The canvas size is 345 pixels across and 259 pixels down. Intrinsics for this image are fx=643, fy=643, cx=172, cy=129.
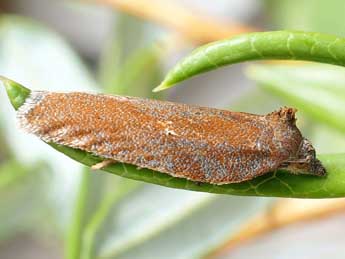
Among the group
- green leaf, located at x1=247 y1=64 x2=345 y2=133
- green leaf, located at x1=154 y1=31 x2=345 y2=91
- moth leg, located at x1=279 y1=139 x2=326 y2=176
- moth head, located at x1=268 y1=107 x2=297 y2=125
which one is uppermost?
green leaf, located at x1=247 y1=64 x2=345 y2=133

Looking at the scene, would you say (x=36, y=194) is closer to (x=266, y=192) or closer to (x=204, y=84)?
(x=266, y=192)

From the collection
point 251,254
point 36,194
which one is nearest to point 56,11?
point 251,254

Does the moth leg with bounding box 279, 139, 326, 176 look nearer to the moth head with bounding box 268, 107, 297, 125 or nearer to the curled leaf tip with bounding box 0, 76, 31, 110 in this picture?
the moth head with bounding box 268, 107, 297, 125

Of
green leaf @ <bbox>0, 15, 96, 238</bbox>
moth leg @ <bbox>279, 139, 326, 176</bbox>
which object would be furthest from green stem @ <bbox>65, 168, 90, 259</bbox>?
green leaf @ <bbox>0, 15, 96, 238</bbox>

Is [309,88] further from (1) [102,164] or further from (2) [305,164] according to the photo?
(1) [102,164]

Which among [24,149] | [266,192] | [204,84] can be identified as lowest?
[266,192]

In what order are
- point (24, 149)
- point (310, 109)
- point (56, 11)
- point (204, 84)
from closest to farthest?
point (310, 109), point (24, 149), point (204, 84), point (56, 11)
